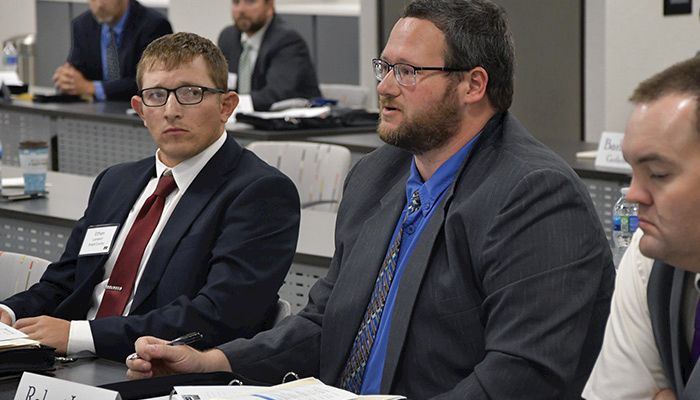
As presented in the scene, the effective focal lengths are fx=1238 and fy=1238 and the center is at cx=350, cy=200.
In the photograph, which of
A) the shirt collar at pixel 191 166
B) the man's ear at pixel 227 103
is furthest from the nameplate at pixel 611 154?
the shirt collar at pixel 191 166

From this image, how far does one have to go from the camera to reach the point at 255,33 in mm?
7660

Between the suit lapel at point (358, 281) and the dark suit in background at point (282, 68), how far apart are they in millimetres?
4875

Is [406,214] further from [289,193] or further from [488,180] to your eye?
[289,193]

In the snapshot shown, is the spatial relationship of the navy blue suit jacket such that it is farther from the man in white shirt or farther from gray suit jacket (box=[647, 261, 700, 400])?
gray suit jacket (box=[647, 261, 700, 400])

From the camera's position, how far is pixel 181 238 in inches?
114

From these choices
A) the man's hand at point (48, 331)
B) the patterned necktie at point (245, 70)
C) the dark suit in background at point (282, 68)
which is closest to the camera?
the man's hand at point (48, 331)

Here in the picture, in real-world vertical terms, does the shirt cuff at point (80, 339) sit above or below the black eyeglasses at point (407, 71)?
below

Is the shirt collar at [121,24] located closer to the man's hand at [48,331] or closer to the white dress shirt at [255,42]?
the white dress shirt at [255,42]

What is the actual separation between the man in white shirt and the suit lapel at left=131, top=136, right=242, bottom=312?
118cm

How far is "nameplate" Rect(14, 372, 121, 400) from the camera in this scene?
196 cm

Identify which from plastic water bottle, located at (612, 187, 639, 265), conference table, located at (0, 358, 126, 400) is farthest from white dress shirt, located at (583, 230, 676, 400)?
plastic water bottle, located at (612, 187, 639, 265)

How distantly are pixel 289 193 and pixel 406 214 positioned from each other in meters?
0.61

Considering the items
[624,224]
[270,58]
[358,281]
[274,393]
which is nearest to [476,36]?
[358,281]

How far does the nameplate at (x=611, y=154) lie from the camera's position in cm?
489
